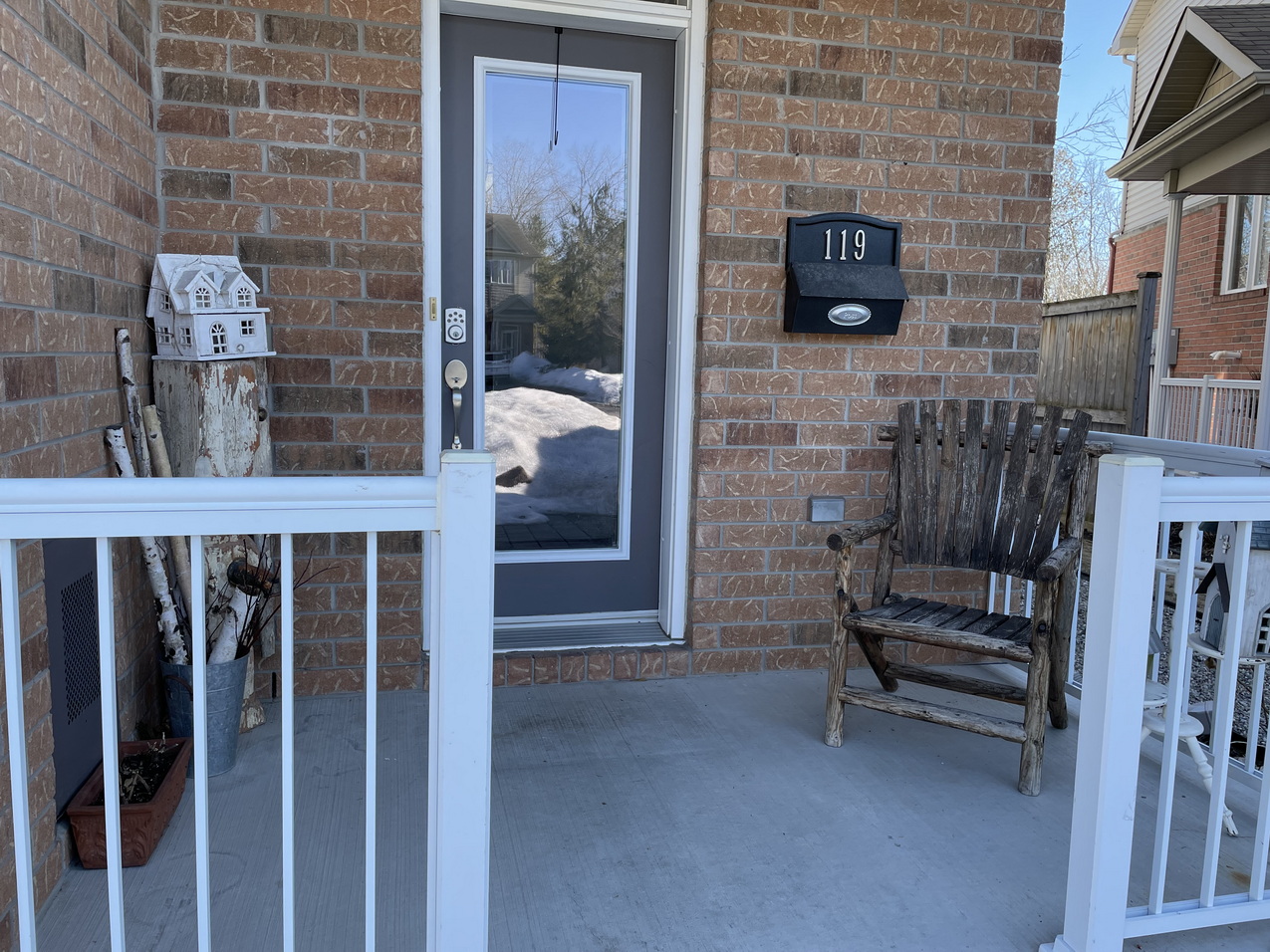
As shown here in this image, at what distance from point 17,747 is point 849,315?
Answer: 2685 millimetres

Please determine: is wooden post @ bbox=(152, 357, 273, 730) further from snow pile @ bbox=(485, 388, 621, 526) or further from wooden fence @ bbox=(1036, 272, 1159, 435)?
wooden fence @ bbox=(1036, 272, 1159, 435)

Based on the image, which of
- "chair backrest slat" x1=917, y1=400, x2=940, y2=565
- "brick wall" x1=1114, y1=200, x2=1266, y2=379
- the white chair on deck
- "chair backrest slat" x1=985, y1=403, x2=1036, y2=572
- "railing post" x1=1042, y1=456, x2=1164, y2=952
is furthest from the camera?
"brick wall" x1=1114, y1=200, x2=1266, y2=379

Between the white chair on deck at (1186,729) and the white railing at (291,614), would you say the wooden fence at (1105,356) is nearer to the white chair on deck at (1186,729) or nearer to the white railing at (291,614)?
the white chair on deck at (1186,729)

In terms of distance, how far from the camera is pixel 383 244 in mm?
2984

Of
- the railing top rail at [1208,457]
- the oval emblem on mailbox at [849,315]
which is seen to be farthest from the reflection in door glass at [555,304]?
the railing top rail at [1208,457]

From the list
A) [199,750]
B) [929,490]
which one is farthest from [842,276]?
[199,750]

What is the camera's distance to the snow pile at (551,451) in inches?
131

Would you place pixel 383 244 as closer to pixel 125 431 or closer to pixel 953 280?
pixel 125 431

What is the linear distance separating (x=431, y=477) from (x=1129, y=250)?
12653 mm

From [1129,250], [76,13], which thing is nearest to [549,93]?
[76,13]

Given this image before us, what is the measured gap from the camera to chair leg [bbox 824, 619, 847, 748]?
9.23 ft

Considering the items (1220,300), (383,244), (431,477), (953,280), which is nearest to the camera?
(431,477)

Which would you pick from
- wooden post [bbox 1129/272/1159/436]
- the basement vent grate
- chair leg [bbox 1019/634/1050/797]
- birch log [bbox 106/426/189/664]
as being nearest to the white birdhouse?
birch log [bbox 106/426/189/664]

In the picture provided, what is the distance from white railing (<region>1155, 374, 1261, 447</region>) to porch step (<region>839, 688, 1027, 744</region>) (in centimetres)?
425
